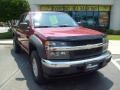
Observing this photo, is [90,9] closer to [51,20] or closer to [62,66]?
[51,20]

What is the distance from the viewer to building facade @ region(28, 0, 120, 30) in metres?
24.2

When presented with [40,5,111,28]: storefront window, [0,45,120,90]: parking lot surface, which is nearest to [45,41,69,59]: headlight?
[0,45,120,90]: parking lot surface

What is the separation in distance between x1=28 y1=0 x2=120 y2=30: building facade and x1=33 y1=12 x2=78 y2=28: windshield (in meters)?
16.9

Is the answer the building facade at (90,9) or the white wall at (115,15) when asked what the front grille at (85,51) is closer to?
the building facade at (90,9)

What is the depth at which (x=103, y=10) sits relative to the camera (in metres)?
25.6

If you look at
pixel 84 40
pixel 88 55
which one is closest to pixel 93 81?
pixel 88 55

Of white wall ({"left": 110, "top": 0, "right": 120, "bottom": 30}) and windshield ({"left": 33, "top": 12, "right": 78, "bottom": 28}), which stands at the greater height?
windshield ({"left": 33, "top": 12, "right": 78, "bottom": 28})

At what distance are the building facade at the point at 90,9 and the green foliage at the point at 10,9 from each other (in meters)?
7.05

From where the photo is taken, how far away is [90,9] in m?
25.4

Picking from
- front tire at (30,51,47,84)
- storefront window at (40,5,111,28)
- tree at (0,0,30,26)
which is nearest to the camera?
front tire at (30,51,47,84)

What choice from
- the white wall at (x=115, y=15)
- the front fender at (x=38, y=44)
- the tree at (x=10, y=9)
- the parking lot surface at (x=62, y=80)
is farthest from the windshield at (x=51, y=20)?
the white wall at (x=115, y=15)

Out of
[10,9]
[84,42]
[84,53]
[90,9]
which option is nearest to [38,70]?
[84,53]

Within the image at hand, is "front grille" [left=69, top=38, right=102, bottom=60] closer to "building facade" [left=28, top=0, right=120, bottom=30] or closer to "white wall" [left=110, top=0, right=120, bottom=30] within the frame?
"building facade" [left=28, top=0, right=120, bottom=30]

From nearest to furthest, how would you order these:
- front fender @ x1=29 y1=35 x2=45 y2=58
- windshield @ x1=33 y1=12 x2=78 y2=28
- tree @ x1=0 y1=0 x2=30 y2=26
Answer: front fender @ x1=29 y1=35 x2=45 y2=58
windshield @ x1=33 y1=12 x2=78 y2=28
tree @ x1=0 y1=0 x2=30 y2=26
